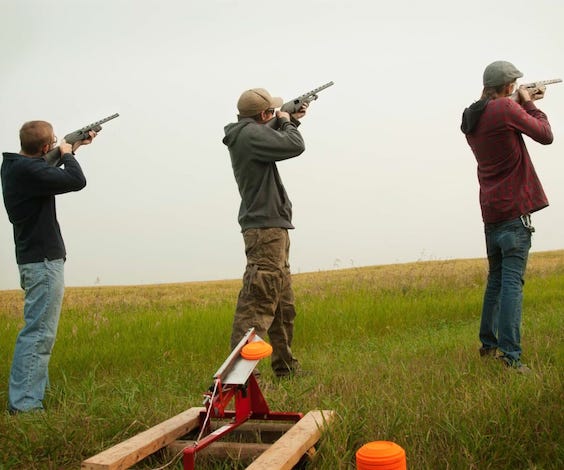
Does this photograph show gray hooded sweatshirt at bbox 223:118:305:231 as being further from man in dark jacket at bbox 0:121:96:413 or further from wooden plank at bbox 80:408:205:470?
wooden plank at bbox 80:408:205:470

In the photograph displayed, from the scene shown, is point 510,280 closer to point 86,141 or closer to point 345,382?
point 345,382

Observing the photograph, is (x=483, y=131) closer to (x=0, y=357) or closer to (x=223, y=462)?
(x=223, y=462)

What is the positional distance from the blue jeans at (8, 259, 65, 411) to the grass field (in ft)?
0.90

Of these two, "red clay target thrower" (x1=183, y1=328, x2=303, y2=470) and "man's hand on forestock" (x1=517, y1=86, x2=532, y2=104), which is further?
"man's hand on forestock" (x1=517, y1=86, x2=532, y2=104)

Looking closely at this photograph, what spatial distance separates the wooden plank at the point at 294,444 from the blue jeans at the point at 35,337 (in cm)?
241

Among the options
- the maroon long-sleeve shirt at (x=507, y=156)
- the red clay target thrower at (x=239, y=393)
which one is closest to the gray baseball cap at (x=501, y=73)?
the maroon long-sleeve shirt at (x=507, y=156)

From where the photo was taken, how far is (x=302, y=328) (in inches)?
334

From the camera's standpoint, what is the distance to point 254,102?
5512 mm

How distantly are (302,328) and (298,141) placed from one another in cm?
369

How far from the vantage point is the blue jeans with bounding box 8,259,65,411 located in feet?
16.2

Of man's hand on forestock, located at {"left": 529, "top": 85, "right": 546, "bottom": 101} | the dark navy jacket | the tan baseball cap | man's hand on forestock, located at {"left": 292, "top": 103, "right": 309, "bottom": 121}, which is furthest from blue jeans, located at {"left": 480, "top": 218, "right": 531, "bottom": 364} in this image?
the dark navy jacket

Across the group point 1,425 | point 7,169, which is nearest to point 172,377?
point 1,425

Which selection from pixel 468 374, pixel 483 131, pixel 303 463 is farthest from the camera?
pixel 483 131

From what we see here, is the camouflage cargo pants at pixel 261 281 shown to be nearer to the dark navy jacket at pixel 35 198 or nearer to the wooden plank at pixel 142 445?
the wooden plank at pixel 142 445
